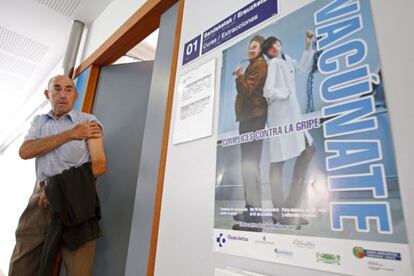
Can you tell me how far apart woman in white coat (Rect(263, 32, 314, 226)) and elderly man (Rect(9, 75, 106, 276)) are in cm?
96

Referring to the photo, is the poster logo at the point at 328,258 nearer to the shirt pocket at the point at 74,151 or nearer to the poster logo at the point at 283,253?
the poster logo at the point at 283,253

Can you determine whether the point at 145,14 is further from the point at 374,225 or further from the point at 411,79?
the point at 374,225

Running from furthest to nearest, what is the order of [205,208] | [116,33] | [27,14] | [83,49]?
[83,49] < [27,14] < [116,33] < [205,208]

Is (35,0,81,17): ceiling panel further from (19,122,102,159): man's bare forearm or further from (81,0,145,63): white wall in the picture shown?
(19,122,102,159): man's bare forearm

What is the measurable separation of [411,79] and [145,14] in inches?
55.3

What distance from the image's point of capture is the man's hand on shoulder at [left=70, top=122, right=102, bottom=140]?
4.19 ft

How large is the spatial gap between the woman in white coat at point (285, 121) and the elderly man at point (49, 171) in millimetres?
958

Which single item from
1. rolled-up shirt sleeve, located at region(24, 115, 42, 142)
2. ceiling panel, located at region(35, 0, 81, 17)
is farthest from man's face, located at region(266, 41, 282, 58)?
ceiling panel, located at region(35, 0, 81, 17)

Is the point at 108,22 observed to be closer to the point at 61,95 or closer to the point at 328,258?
the point at 61,95

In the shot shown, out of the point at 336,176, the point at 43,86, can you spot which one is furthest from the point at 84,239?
the point at 43,86

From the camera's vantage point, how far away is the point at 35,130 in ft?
4.46

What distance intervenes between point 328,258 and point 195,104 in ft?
2.13

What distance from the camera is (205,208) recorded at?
799 mm

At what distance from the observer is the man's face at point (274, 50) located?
0.72m
